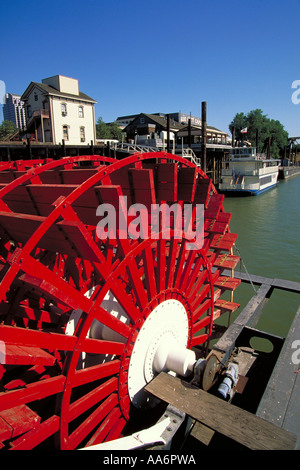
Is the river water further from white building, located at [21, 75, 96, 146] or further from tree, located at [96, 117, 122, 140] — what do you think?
tree, located at [96, 117, 122, 140]

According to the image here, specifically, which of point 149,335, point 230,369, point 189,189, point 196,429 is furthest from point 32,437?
point 189,189

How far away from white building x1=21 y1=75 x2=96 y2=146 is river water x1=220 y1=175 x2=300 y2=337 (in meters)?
14.2

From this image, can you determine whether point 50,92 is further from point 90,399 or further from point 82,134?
point 90,399

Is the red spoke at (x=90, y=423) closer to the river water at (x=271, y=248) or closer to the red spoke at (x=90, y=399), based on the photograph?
the red spoke at (x=90, y=399)

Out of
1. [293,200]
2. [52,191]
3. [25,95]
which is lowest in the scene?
[293,200]

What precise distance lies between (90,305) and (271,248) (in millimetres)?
11503

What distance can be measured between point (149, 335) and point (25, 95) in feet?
98.7

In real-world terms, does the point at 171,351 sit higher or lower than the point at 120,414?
higher

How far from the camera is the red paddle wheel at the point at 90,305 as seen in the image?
7.98 feet

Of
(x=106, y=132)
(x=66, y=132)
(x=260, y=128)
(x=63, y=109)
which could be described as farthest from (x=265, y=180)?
(x=260, y=128)

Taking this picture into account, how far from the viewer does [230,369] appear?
3906 mm

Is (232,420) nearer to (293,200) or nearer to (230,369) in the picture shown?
(230,369)

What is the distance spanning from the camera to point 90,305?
265cm

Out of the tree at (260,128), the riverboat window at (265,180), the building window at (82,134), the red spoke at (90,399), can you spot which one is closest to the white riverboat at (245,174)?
the riverboat window at (265,180)
